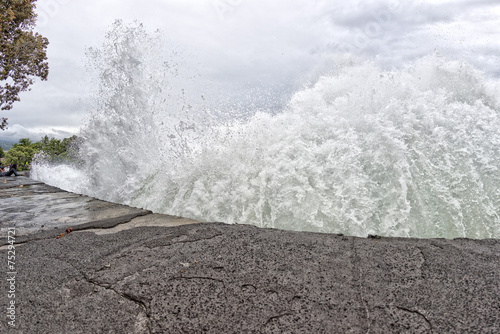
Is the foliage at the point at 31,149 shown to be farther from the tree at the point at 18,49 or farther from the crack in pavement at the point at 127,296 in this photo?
the crack in pavement at the point at 127,296

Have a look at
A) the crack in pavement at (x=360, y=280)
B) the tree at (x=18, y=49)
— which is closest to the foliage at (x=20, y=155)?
the tree at (x=18, y=49)

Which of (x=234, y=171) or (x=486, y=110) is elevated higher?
(x=486, y=110)

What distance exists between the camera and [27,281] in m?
2.03

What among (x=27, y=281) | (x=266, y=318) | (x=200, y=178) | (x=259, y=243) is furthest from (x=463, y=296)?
(x=200, y=178)

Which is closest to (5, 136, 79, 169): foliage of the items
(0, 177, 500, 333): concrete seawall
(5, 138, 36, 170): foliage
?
(5, 138, 36, 170): foliage

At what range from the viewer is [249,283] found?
5.96ft

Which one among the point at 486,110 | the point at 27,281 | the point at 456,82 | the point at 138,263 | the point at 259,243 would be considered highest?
the point at 456,82

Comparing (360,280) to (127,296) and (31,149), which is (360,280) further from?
(31,149)

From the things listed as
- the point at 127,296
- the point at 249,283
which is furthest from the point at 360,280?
the point at 127,296

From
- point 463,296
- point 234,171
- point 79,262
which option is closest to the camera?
point 463,296

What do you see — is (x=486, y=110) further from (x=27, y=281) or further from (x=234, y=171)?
(x=27, y=281)

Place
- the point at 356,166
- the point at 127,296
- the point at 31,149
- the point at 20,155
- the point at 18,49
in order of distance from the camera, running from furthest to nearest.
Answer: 1. the point at 31,149
2. the point at 20,155
3. the point at 18,49
4. the point at 356,166
5. the point at 127,296

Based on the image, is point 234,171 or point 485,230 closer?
point 485,230

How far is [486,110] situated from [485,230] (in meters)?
2.00
